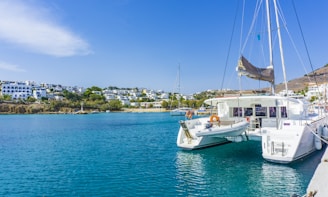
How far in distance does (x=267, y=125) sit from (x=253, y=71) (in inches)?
119

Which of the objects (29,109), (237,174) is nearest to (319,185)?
(237,174)

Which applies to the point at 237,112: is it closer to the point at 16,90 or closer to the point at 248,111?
the point at 248,111

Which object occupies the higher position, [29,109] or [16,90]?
[16,90]

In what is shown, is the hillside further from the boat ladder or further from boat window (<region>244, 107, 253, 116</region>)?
the boat ladder

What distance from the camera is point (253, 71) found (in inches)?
523

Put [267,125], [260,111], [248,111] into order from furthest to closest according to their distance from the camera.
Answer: [248,111], [260,111], [267,125]

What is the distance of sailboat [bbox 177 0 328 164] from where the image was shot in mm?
9812

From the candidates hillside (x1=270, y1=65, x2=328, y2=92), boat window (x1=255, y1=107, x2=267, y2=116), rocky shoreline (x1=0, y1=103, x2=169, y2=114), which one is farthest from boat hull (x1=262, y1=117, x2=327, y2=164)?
rocky shoreline (x1=0, y1=103, x2=169, y2=114)

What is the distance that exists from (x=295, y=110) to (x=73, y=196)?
38.1ft

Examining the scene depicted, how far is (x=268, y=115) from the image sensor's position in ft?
44.6

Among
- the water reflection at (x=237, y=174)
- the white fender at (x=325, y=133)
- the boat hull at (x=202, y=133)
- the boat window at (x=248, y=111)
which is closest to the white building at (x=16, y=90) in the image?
the boat hull at (x=202, y=133)

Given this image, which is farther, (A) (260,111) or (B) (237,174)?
(A) (260,111)

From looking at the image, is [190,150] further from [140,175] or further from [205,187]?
[205,187]

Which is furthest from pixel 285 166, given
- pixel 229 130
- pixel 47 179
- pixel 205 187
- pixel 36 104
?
pixel 36 104
